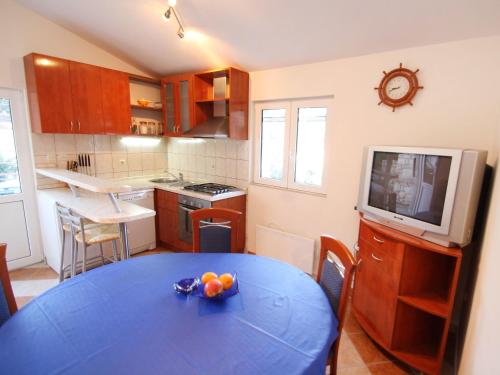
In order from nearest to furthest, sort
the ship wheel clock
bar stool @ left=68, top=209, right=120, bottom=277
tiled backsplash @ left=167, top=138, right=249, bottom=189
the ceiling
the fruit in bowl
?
the fruit in bowl < the ceiling < the ship wheel clock < bar stool @ left=68, top=209, right=120, bottom=277 < tiled backsplash @ left=167, top=138, right=249, bottom=189

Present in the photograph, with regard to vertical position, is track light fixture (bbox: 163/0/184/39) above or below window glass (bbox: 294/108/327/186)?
above

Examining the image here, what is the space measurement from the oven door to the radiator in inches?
32.5

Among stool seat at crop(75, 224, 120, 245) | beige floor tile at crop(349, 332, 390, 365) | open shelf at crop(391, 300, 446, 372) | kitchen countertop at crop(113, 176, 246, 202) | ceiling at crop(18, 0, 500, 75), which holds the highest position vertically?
ceiling at crop(18, 0, 500, 75)

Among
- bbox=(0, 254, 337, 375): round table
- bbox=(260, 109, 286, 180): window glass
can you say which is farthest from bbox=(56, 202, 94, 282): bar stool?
bbox=(260, 109, 286, 180): window glass

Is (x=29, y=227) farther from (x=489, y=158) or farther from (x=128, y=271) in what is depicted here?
(x=489, y=158)

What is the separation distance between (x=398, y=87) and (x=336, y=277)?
5.30ft

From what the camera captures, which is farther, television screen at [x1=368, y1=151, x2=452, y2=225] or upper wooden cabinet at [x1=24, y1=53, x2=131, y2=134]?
upper wooden cabinet at [x1=24, y1=53, x2=131, y2=134]

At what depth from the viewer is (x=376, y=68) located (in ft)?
7.31

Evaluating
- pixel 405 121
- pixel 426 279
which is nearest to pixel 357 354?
pixel 426 279

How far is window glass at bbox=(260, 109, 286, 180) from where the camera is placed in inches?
120

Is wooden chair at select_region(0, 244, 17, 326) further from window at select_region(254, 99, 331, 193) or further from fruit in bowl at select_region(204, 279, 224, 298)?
window at select_region(254, 99, 331, 193)

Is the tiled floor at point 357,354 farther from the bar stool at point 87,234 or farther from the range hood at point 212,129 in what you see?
the range hood at point 212,129

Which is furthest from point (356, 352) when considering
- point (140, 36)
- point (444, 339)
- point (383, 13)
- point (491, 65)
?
point (140, 36)

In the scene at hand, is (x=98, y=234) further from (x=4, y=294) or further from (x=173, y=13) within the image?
Answer: (x=173, y=13)
